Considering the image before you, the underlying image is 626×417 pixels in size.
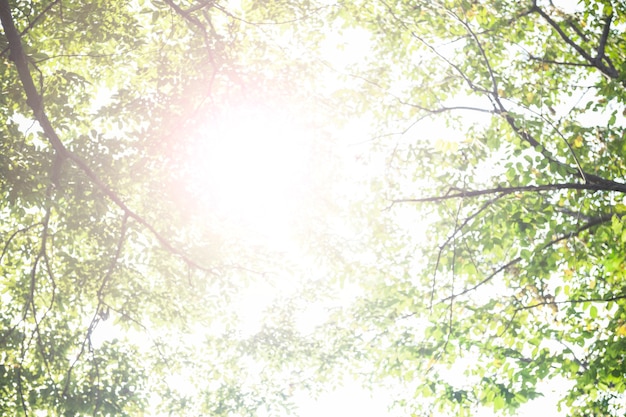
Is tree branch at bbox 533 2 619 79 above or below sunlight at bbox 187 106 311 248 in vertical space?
above

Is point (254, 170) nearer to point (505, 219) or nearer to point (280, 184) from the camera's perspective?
point (280, 184)

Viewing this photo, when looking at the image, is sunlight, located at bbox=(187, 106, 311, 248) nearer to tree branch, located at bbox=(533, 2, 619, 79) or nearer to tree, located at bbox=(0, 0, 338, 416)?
tree, located at bbox=(0, 0, 338, 416)

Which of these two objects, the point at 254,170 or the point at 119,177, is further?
the point at 254,170

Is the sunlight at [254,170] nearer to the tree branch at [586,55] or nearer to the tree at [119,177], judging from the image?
the tree at [119,177]

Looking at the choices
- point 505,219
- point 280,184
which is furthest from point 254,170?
point 505,219

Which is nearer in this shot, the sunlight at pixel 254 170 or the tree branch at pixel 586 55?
the tree branch at pixel 586 55

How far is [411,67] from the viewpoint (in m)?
9.46

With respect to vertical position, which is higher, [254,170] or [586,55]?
[586,55]

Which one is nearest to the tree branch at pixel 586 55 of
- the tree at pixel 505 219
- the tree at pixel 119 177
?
the tree at pixel 505 219

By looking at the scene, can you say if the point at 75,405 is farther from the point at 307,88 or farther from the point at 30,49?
the point at 307,88

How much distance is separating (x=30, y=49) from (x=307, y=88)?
3958mm

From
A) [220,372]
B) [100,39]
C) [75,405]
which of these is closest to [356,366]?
[220,372]

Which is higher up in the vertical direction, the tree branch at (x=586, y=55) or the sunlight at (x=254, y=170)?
the tree branch at (x=586, y=55)

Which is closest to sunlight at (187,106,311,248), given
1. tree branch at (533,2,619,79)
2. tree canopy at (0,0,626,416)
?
tree canopy at (0,0,626,416)
